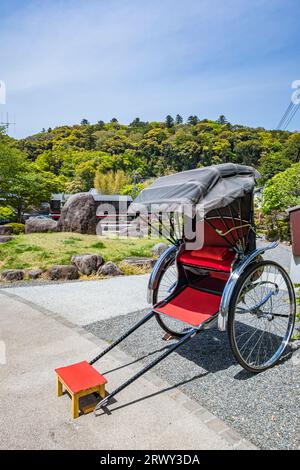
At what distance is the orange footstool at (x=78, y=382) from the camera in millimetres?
2324

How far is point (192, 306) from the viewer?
3.21 meters

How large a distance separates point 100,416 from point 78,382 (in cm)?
30

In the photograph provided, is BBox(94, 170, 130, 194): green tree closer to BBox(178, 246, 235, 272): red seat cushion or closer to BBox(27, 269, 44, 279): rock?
BBox(27, 269, 44, 279): rock

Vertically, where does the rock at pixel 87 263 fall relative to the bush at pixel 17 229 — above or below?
below

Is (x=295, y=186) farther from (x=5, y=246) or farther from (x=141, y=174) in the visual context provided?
(x=141, y=174)

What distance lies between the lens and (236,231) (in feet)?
10.6

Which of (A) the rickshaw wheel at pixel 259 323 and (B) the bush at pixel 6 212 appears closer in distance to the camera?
(A) the rickshaw wheel at pixel 259 323

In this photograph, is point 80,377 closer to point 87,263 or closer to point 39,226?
point 87,263

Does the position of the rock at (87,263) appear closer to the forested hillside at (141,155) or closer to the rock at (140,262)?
the rock at (140,262)

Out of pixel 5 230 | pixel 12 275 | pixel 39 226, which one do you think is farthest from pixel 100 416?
pixel 5 230

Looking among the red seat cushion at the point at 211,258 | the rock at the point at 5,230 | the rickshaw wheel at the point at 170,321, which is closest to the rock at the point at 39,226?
the rock at the point at 5,230

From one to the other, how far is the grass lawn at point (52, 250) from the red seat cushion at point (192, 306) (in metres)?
4.97
